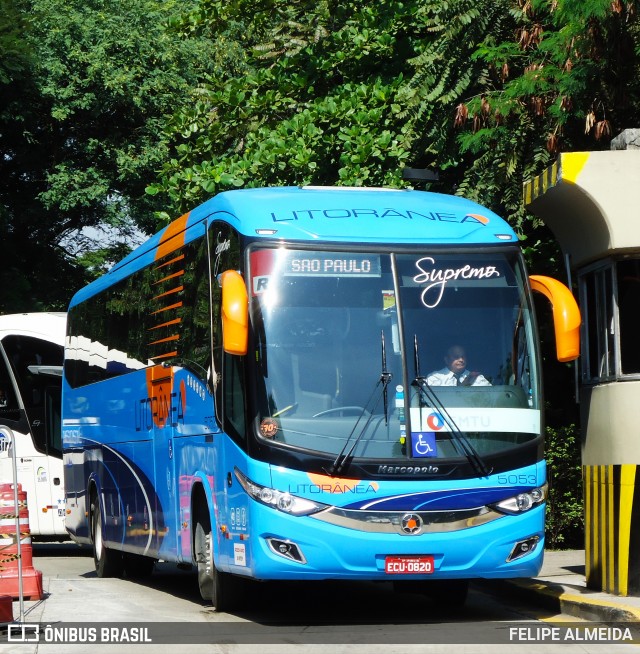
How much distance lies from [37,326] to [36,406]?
1336 mm

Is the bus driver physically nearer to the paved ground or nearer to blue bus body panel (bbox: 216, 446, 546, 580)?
blue bus body panel (bbox: 216, 446, 546, 580)

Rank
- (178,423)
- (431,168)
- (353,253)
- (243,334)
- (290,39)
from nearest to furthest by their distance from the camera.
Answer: (243,334) < (353,253) < (178,423) < (431,168) < (290,39)

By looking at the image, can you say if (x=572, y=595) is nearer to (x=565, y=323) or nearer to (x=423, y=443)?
(x=423, y=443)

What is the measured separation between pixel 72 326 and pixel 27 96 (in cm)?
1493

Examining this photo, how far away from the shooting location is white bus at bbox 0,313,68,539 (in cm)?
2284

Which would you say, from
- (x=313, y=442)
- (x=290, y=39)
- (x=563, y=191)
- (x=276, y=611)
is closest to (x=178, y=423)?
(x=276, y=611)

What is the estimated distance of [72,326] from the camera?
20109 millimetres

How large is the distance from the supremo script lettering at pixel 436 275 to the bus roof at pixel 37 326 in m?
13.1

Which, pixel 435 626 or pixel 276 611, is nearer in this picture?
Answer: pixel 435 626

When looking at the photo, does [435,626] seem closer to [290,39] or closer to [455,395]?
[455,395]

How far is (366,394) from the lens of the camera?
10.8 meters

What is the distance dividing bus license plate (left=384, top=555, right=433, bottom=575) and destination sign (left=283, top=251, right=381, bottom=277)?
2234mm

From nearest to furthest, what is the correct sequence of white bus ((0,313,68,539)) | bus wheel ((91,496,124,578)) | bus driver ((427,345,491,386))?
1. bus driver ((427,345,491,386))
2. bus wheel ((91,496,124,578))
3. white bus ((0,313,68,539))

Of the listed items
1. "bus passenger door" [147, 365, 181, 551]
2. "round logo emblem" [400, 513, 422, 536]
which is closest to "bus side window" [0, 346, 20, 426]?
"bus passenger door" [147, 365, 181, 551]
